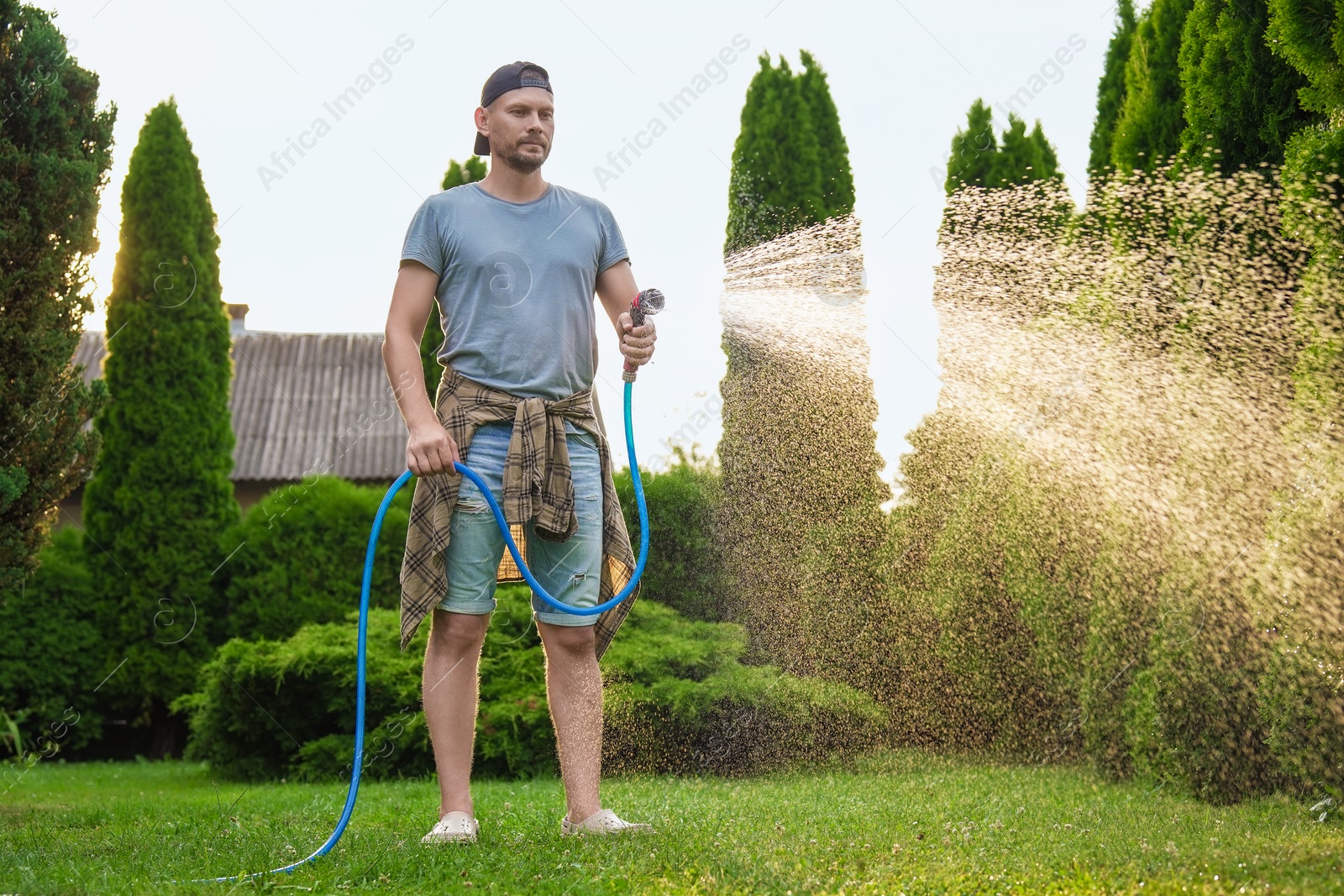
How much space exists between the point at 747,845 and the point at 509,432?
119cm

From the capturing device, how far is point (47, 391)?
17.3 ft

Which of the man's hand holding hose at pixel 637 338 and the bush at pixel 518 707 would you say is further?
the bush at pixel 518 707

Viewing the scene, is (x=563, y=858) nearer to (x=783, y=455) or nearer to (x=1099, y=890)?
(x=1099, y=890)

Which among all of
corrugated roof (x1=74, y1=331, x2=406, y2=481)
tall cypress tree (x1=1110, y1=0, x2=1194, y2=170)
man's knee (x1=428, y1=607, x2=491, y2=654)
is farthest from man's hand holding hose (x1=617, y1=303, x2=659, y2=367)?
corrugated roof (x1=74, y1=331, x2=406, y2=481)

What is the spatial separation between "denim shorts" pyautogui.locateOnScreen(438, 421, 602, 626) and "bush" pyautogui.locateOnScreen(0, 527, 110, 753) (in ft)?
23.0

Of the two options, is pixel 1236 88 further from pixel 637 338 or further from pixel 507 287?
pixel 507 287

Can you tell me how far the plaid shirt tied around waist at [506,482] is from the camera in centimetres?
311

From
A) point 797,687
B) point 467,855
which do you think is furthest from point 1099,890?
point 797,687

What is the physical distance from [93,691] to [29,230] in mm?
5570

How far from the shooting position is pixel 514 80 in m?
3.26

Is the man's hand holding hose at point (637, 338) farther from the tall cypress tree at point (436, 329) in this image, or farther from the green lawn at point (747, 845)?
the tall cypress tree at point (436, 329)

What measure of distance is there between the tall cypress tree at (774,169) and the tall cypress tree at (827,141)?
0.16ft

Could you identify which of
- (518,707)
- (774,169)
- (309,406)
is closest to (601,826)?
(518,707)

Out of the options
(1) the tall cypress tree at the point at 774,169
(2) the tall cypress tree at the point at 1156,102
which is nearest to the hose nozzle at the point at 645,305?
(2) the tall cypress tree at the point at 1156,102
